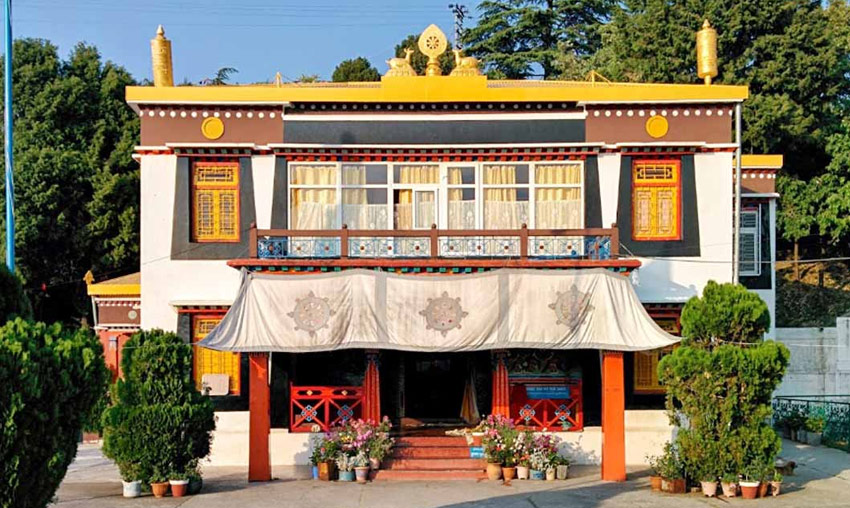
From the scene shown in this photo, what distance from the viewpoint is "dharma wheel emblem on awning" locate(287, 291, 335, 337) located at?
16.7 meters

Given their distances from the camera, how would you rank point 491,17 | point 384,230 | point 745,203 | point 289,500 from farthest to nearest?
1. point 491,17
2. point 745,203
3. point 384,230
4. point 289,500

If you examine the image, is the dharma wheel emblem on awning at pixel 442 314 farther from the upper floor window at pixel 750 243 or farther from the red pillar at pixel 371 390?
the upper floor window at pixel 750 243

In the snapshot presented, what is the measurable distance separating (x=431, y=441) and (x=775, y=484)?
600 centimetres

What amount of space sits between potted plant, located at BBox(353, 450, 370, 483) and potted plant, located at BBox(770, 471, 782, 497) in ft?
21.6

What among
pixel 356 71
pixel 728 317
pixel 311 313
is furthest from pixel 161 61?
pixel 356 71

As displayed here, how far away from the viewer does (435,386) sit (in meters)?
20.6

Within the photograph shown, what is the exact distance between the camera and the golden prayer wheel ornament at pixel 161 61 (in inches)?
781

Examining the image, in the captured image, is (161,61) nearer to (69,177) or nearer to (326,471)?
(326,471)

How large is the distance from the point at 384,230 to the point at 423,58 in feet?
98.8

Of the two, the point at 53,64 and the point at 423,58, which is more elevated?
the point at 423,58

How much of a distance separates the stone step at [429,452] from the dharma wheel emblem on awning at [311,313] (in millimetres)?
2684

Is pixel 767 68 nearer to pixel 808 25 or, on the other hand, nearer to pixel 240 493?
pixel 808 25

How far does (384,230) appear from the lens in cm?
1758

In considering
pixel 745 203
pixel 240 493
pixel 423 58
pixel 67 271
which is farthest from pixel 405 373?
pixel 423 58
